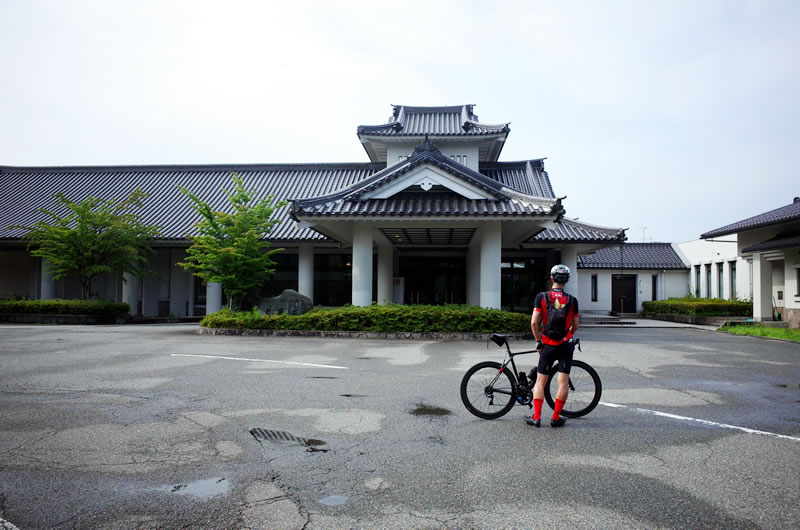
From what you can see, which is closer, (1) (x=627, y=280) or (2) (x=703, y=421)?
(2) (x=703, y=421)

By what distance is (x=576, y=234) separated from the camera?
21.0 meters

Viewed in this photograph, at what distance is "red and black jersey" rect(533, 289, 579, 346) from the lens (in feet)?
17.3

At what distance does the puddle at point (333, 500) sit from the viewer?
334 centimetres

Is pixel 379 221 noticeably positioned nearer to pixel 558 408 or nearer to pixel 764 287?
pixel 558 408

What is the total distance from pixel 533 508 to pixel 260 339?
11.5m

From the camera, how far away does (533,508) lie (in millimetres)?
3295

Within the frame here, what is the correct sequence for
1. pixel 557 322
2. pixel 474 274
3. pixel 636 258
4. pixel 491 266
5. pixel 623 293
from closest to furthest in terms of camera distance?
1. pixel 557 322
2. pixel 491 266
3. pixel 474 274
4. pixel 623 293
5. pixel 636 258

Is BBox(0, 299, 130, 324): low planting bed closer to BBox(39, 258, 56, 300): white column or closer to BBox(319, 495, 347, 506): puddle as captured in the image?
BBox(39, 258, 56, 300): white column

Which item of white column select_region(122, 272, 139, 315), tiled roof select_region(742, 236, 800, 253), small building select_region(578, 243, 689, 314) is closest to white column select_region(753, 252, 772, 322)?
tiled roof select_region(742, 236, 800, 253)

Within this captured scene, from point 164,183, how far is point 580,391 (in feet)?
92.2

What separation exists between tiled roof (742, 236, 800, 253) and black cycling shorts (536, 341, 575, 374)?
1601cm

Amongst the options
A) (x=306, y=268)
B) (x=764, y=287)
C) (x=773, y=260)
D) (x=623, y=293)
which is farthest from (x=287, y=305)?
(x=623, y=293)

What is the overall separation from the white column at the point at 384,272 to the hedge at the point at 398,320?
6.59 metres

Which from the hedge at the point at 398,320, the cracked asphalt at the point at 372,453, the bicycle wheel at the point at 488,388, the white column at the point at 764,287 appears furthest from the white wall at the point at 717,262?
the bicycle wheel at the point at 488,388
